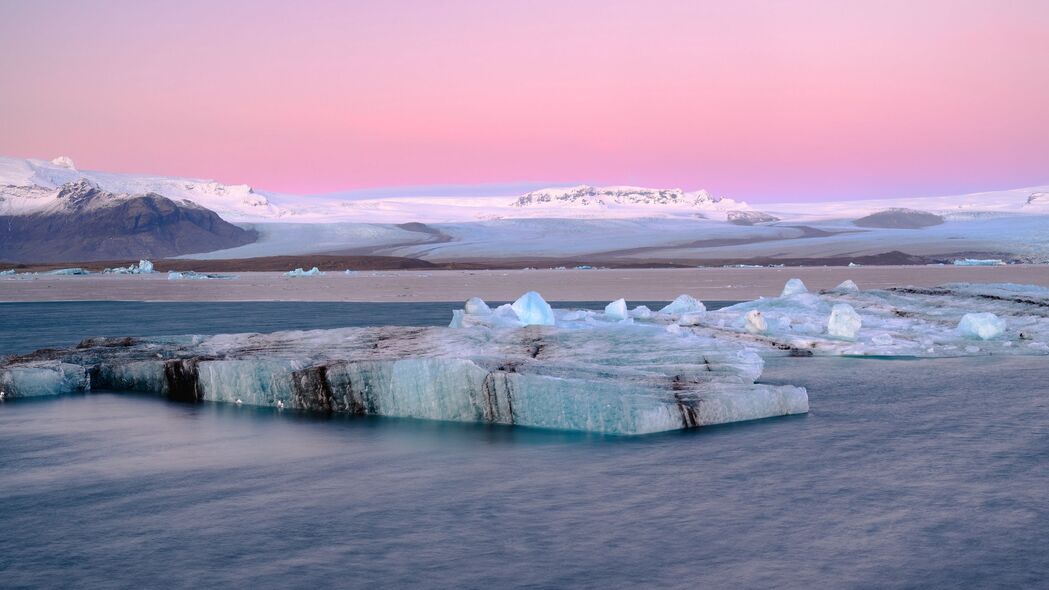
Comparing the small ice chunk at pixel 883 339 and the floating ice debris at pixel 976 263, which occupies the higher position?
the small ice chunk at pixel 883 339

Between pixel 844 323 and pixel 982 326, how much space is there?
1.79 meters

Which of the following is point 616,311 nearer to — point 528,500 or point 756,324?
point 756,324

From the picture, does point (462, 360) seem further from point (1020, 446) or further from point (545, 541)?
point (1020, 446)

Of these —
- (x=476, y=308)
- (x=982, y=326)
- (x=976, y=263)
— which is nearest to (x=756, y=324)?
(x=982, y=326)

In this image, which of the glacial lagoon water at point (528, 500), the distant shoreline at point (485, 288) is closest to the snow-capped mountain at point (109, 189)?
the distant shoreline at point (485, 288)

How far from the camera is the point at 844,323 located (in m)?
13.9

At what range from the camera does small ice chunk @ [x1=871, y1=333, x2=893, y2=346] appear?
1345cm

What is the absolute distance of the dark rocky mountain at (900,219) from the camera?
12925 cm

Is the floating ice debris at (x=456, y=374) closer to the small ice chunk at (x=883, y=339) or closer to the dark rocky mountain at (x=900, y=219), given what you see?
the small ice chunk at (x=883, y=339)

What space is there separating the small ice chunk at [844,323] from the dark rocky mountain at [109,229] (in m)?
143

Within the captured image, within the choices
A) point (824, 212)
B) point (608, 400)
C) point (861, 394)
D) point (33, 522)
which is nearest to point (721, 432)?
point (608, 400)

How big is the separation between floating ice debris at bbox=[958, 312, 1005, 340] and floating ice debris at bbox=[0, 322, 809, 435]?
4.86 m

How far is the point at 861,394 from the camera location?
9.77m

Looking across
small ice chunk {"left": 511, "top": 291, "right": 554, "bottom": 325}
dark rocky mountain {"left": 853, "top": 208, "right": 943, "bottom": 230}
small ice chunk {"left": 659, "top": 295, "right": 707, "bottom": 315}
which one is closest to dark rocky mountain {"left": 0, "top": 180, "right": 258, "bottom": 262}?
dark rocky mountain {"left": 853, "top": 208, "right": 943, "bottom": 230}
